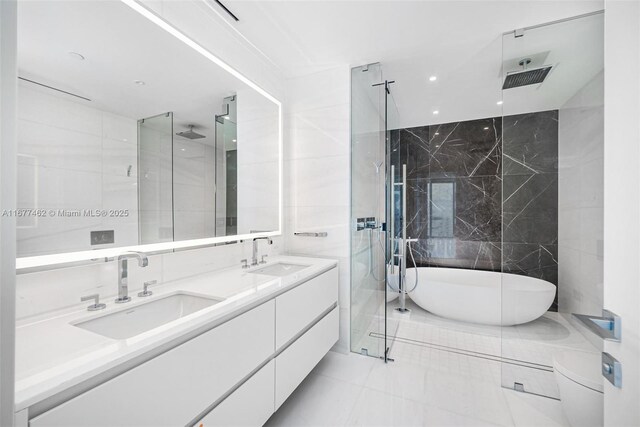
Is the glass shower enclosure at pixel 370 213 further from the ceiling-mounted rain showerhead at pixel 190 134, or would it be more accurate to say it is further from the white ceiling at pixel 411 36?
the ceiling-mounted rain showerhead at pixel 190 134

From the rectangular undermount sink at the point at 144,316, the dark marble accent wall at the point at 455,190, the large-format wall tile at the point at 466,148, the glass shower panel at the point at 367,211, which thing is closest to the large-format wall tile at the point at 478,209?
the dark marble accent wall at the point at 455,190

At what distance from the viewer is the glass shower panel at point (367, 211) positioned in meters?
2.43

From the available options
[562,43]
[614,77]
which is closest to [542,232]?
[562,43]

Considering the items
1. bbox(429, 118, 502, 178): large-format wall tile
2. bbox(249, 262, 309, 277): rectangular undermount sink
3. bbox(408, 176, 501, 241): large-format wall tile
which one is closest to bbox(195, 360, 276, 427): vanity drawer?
bbox(249, 262, 309, 277): rectangular undermount sink

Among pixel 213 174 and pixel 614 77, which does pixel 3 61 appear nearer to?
pixel 614 77

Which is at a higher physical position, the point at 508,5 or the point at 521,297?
the point at 508,5

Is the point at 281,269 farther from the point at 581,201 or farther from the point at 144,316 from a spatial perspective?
the point at 581,201

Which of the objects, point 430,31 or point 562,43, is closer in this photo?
point 562,43

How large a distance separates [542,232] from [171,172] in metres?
2.37

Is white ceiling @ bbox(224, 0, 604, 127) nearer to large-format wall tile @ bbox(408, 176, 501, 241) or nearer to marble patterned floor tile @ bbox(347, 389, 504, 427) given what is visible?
large-format wall tile @ bbox(408, 176, 501, 241)

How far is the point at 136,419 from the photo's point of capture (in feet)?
2.65

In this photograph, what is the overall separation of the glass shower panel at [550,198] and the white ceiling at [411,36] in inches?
1.7

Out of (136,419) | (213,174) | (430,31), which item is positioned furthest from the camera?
(430,31)

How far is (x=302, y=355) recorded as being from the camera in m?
1.74
